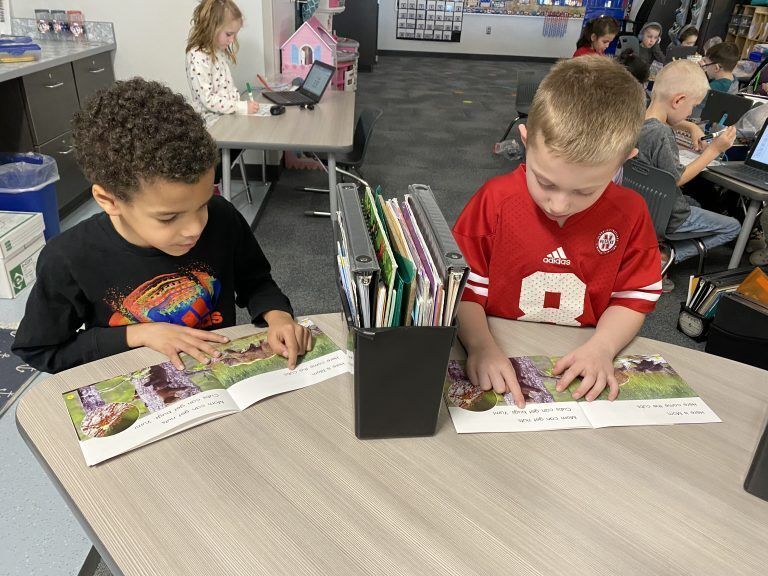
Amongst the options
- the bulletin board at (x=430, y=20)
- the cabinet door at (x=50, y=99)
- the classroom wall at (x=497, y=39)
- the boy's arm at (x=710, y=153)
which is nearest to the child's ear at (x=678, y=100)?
the boy's arm at (x=710, y=153)

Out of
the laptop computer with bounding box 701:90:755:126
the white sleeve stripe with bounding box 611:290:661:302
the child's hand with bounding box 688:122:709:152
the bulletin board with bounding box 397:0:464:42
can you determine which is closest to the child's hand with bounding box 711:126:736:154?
the child's hand with bounding box 688:122:709:152

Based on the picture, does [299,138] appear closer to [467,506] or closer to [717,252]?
[467,506]

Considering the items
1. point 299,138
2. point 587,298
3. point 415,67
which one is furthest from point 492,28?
point 587,298

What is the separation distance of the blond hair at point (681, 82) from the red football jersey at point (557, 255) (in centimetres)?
182

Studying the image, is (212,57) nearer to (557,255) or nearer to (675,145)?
(675,145)

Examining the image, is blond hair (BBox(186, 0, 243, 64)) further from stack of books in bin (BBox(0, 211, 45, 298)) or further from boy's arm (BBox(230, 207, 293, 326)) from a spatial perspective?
boy's arm (BBox(230, 207, 293, 326))

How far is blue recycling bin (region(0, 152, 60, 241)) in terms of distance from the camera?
2516 mm

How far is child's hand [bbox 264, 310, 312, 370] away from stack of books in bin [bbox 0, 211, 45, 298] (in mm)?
1868

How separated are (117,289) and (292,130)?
5.90ft

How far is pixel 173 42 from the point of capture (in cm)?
340

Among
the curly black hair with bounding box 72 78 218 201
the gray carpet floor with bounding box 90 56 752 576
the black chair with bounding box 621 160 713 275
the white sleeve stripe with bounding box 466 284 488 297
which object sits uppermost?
the curly black hair with bounding box 72 78 218 201

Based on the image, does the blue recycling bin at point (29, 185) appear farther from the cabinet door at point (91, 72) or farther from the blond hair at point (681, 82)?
the blond hair at point (681, 82)

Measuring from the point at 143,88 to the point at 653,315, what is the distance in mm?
2451

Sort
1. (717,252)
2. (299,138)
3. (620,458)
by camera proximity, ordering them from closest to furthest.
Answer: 1. (620,458)
2. (299,138)
3. (717,252)
